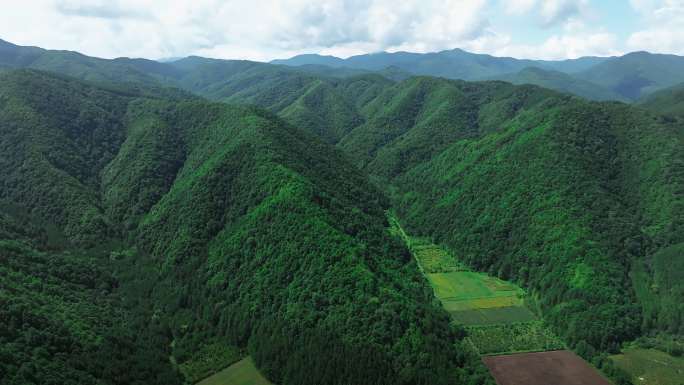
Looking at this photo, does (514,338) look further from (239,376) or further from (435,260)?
(239,376)

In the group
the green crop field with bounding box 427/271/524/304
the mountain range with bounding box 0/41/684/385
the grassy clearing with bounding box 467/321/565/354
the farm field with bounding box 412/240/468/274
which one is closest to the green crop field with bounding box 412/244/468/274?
the farm field with bounding box 412/240/468/274

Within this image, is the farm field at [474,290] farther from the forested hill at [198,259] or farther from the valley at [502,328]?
the forested hill at [198,259]

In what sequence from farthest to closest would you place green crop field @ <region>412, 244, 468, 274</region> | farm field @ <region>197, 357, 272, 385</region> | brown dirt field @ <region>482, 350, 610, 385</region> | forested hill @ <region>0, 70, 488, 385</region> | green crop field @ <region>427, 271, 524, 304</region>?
green crop field @ <region>412, 244, 468, 274</region>, green crop field @ <region>427, 271, 524, 304</region>, farm field @ <region>197, 357, 272, 385</region>, brown dirt field @ <region>482, 350, 610, 385</region>, forested hill @ <region>0, 70, 488, 385</region>

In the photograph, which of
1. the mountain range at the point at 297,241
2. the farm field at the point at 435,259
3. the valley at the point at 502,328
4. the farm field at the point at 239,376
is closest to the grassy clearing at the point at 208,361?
the mountain range at the point at 297,241

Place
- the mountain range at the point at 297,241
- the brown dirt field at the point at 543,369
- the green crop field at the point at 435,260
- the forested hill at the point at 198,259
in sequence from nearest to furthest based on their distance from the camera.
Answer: the forested hill at the point at 198,259
the brown dirt field at the point at 543,369
the mountain range at the point at 297,241
the green crop field at the point at 435,260

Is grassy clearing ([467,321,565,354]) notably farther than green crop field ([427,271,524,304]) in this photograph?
No

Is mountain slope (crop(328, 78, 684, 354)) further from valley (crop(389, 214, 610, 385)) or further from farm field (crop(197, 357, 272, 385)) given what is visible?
farm field (crop(197, 357, 272, 385))

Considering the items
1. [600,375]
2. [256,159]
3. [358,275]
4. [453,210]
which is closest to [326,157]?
[256,159]
